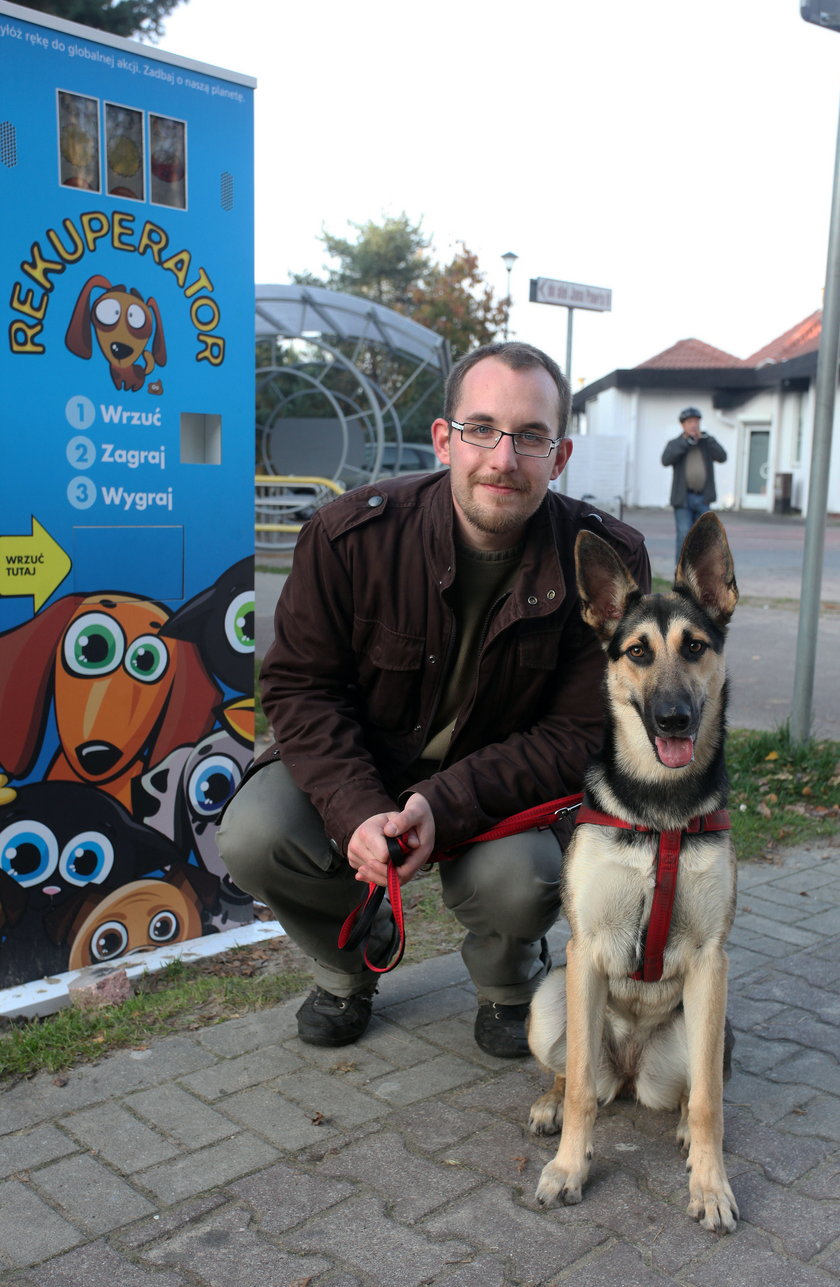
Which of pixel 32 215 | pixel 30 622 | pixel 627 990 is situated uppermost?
pixel 32 215

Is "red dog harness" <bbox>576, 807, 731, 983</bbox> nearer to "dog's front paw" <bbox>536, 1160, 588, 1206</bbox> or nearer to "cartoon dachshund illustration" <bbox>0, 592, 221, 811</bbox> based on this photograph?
"dog's front paw" <bbox>536, 1160, 588, 1206</bbox>

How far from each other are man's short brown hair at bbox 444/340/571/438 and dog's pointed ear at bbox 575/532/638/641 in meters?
0.59

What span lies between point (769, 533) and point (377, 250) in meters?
26.0

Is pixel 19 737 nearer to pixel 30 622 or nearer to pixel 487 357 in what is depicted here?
pixel 30 622

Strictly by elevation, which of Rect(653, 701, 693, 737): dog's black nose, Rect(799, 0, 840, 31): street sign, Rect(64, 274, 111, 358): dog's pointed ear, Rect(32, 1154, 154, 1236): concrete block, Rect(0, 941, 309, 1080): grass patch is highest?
Rect(799, 0, 840, 31): street sign

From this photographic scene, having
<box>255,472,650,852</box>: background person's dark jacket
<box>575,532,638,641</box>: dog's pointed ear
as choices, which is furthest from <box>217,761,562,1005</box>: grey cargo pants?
<box>575,532,638,641</box>: dog's pointed ear

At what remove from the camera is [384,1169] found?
103 inches

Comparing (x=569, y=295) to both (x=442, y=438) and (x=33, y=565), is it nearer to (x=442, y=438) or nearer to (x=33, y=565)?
(x=442, y=438)

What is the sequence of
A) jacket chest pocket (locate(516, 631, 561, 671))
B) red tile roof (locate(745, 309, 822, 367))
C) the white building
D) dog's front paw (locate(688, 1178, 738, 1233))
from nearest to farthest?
dog's front paw (locate(688, 1178, 738, 1233)), jacket chest pocket (locate(516, 631, 561, 671)), the white building, red tile roof (locate(745, 309, 822, 367))

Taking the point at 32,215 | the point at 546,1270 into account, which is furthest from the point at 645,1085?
the point at 32,215

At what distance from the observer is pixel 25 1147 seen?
270 cm

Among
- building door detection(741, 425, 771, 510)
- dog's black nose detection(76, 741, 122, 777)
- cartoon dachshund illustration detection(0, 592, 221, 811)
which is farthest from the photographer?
building door detection(741, 425, 771, 510)

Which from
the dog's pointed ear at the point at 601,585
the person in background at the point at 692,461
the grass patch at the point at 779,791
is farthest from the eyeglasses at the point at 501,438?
the person in background at the point at 692,461

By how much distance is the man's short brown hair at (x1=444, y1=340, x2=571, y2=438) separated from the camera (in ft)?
10.2
